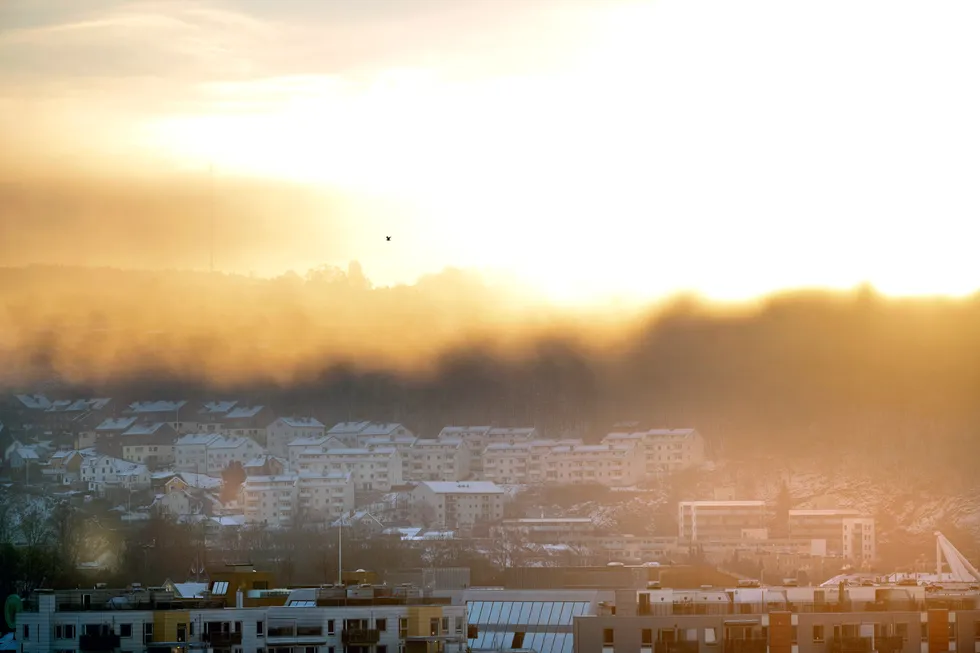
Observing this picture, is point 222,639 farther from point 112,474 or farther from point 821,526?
point 112,474

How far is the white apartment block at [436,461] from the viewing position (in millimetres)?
125625

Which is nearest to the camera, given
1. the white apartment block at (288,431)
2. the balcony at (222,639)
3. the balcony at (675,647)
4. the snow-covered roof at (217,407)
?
the balcony at (675,647)

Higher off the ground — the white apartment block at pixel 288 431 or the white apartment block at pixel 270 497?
the white apartment block at pixel 288 431

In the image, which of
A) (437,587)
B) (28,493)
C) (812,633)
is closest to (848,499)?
(28,493)

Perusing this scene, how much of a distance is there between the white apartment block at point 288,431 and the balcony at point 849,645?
9841 centimetres

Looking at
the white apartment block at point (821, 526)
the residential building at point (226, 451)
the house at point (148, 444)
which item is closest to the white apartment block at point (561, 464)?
the residential building at point (226, 451)

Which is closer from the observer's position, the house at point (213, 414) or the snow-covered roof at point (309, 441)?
the house at point (213, 414)

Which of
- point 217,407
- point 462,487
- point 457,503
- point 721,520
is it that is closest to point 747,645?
point 721,520

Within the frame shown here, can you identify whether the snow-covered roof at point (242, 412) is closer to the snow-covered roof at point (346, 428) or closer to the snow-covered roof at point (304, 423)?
the snow-covered roof at point (304, 423)

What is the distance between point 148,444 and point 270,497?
9.86 meters

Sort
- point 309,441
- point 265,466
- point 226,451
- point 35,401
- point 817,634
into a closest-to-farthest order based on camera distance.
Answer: point 817,634 → point 35,401 → point 265,466 → point 226,451 → point 309,441

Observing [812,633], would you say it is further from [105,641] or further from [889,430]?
[889,430]

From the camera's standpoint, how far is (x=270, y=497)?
374ft

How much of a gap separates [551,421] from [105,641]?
4116 inches
